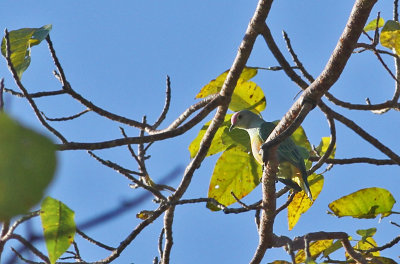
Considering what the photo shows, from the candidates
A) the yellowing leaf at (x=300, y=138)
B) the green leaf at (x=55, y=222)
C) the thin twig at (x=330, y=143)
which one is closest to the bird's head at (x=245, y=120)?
the yellowing leaf at (x=300, y=138)

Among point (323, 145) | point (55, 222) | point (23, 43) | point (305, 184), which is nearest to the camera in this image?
point (55, 222)

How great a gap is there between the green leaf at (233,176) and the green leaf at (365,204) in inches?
21.5

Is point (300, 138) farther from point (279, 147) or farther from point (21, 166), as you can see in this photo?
point (21, 166)

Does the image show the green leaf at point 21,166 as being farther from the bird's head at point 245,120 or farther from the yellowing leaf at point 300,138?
the bird's head at point 245,120

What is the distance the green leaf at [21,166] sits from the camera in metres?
0.35

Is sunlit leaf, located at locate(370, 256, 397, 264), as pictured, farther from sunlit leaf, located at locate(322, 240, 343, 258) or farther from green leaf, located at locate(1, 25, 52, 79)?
green leaf, located at locate(1, 25, 52, 79)

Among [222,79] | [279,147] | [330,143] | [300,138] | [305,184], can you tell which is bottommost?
[305,184]

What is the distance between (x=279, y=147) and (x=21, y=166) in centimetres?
329

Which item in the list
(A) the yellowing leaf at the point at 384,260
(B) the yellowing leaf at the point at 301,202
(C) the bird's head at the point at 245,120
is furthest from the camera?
(C) the bird's head at the point at 245,120

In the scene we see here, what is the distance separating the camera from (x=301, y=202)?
10.4 ft

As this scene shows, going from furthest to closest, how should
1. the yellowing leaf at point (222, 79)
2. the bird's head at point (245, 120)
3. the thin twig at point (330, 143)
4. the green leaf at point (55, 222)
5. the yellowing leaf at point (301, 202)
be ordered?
the bird's head at point (245, 120), the yellowing leaf at point (301, 202), the yellowing leaf at point (222, 79), the thin twig at point (330, 143), the green leaf at point (55, 222)

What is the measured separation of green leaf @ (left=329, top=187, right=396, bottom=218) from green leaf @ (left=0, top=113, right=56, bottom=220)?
2353 mm

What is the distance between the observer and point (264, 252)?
2.77 meters

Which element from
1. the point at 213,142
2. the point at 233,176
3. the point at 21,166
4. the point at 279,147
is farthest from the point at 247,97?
the point at 21,166
